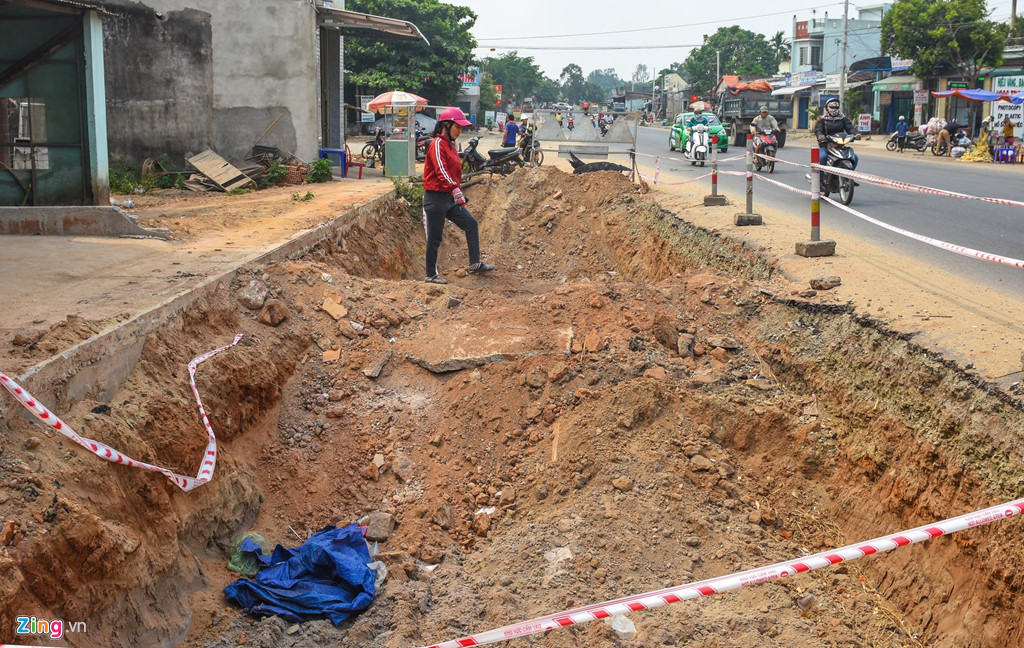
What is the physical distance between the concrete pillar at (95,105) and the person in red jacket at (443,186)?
151 inches

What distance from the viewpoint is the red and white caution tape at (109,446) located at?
4035mm

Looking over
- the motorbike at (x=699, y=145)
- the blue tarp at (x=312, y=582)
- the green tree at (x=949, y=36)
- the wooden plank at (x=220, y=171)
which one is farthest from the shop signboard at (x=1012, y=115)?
the blue tarp at (x=312, y=582)

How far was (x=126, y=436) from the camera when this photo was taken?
15.1 feet

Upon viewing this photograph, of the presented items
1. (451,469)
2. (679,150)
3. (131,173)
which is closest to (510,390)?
(451,469)

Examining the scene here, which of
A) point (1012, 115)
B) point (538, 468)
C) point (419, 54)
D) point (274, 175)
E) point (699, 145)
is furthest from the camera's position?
point (419, 54)

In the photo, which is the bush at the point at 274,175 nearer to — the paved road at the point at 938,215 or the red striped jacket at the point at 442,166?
A: the red striped jacket at the point at 442,166

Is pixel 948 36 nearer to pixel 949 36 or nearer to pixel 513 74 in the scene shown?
pixel 949 36

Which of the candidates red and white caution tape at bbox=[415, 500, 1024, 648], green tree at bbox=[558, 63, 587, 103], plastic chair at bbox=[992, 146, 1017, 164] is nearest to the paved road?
red and white caution tape at bbox=[415, 500, 1024, 648]

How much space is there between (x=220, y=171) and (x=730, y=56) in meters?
70.4

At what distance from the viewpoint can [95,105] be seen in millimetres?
9797

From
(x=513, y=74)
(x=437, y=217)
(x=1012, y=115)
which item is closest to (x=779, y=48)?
(x=513, y=74)

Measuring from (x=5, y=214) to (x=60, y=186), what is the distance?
0.93 m

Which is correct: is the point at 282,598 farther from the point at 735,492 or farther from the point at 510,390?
the point at 735,492

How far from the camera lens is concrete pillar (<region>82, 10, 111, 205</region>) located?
9.58 m
